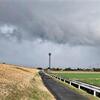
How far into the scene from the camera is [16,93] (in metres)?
27.4

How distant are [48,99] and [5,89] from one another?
9582mm

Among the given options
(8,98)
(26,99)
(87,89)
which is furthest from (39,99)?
(87,89)

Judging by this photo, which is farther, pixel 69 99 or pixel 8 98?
pixel 69 99

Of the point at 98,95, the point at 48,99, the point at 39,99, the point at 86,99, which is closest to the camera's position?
the point at 39,99

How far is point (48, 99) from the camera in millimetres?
36188

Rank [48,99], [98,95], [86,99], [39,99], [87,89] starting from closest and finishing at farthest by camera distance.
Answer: [39,99], [48,99], [86,99], [98,95], [87,89]

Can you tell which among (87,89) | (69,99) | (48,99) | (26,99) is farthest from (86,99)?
(87,89)

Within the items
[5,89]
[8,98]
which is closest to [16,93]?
[5,89]

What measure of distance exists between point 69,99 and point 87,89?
671 inches

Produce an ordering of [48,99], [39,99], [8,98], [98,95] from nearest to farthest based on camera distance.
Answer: [8,98] < [39,99] < [48,99] < [98,95]

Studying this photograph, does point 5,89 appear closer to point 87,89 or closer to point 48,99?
point 48,99

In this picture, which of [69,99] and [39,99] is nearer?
[39,99]

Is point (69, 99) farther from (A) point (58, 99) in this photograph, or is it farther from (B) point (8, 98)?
(B) point (8, 98)

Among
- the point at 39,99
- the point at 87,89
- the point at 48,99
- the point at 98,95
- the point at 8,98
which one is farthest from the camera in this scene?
the point at 87,89
